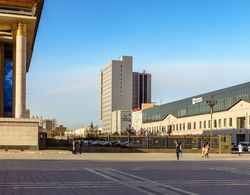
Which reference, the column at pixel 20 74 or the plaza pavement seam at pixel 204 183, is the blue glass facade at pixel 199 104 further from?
the plaza pavement seam at pixel 204 183

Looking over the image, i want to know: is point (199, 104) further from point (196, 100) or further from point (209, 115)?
point (209, 115)

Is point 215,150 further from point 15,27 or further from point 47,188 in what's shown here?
point 47,188

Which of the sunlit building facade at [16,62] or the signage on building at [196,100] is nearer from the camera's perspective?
the sunlit building facade at [16,62]

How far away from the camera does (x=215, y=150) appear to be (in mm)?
62875

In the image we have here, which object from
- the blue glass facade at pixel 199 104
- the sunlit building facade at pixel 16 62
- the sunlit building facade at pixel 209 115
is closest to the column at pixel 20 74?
the sunlit building facade at pixel 16 62

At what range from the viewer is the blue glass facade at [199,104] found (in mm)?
108850

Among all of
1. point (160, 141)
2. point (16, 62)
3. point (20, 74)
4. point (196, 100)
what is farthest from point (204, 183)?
point (196, 100)

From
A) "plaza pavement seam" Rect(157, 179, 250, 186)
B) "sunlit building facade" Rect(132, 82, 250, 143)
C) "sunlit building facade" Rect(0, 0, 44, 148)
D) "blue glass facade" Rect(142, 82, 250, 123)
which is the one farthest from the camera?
"blue glass facade" Rect(142, 82, 250, 123)

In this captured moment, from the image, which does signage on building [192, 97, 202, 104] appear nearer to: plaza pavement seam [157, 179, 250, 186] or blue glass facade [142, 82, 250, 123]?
blue glass facade [142, 82, 250, 123]

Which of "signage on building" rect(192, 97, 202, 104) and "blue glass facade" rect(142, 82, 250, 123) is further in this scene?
"signage on building" rect(192, 97, 202, 104)

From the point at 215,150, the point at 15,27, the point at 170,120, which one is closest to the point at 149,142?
the point at 215,150

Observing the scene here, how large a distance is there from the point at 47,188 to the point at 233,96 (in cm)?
9883

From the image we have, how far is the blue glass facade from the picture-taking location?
109 m

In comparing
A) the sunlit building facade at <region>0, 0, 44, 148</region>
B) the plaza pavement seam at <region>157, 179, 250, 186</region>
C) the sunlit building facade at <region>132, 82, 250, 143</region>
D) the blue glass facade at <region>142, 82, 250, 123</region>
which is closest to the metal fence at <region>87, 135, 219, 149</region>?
the sunlit building facade at <region>0, 0, 44, 148</region>
